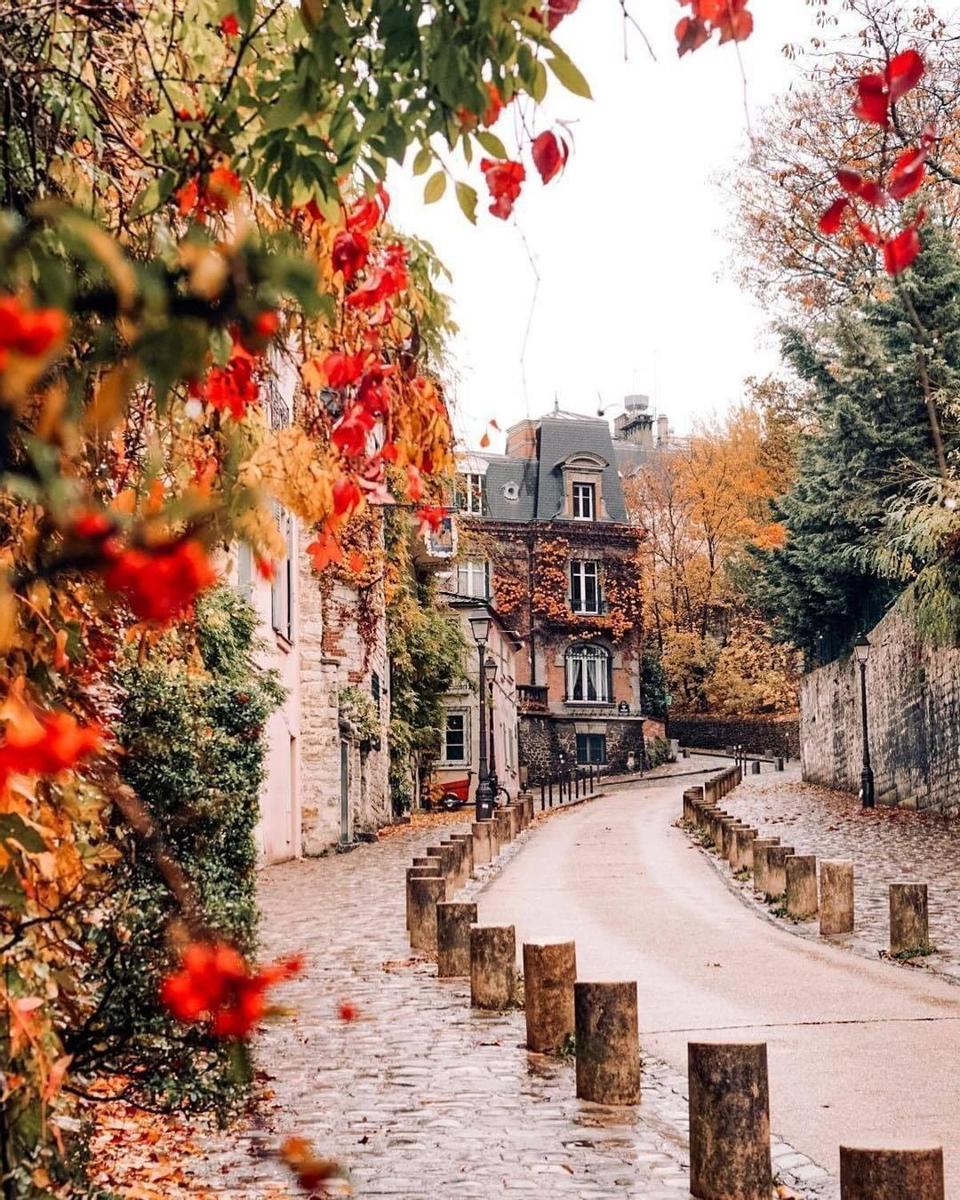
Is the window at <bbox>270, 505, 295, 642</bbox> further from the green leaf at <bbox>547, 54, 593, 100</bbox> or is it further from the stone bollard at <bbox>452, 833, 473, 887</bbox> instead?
the green leaf at <bbox>547, 54, 593, 100</bbox>

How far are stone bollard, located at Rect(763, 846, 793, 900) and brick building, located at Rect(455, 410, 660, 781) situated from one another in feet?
122

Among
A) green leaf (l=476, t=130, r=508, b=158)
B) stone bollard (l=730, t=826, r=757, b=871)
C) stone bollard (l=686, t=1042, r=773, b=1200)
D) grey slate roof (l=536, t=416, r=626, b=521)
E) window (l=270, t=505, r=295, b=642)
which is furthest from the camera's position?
grey slate roof (l=536, t=416, r=626, b=521)

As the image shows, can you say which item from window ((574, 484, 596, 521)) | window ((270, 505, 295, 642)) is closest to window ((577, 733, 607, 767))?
window ((574, 484, 596, 521))

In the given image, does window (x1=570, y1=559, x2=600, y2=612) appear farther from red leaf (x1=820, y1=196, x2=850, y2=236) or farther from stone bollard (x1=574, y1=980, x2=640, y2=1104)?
red leaf (x1=820, y1=196, x2=850, y2=236)

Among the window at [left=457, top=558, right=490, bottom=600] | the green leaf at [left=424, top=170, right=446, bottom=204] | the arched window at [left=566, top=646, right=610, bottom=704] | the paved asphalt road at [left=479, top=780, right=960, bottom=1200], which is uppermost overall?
the window at [left=457, top=558, right=490, bottom=600]

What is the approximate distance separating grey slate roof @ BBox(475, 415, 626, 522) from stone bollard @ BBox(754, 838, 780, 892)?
40042 mm

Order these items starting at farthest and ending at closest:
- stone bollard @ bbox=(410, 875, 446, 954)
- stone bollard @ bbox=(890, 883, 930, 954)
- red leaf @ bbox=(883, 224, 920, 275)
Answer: stone bollard @ bbox=(410, 875, 446, 954), stone bollard @ bbox=(890, 883, 930, 954), red leaf @ bbox=(883, 224, 920, 275)

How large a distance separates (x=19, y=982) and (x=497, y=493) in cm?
5493

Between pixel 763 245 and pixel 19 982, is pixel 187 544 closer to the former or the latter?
pixel 19 982

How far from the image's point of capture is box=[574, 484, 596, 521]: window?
58.2 m

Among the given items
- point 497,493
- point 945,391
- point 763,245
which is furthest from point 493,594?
point 945,391

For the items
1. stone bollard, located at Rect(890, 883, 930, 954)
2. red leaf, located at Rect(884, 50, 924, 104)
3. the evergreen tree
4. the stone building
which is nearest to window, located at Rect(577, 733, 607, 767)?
the stone building

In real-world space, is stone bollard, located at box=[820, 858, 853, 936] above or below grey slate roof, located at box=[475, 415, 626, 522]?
below

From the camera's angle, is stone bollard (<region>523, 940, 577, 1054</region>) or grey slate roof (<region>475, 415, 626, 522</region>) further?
grey slate roof (<region>475, 415, 626, 522</region>)
